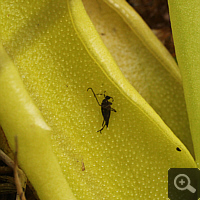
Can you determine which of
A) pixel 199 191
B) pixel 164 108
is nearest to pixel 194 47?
pixel 164 108

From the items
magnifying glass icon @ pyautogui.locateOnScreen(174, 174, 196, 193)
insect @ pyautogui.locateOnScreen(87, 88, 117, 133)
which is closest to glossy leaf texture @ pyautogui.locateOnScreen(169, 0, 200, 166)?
magnifying glass icon @ pyautogui.locateOnScreen(174, 174, 196, 193)

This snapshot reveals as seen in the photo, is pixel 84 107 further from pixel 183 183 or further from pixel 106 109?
pixel 183 183

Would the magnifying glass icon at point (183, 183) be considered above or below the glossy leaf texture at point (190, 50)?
below

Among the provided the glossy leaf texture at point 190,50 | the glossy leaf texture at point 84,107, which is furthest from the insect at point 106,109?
the glossy leaf texture at point 190,50

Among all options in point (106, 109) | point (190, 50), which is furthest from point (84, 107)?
point (190, 50)

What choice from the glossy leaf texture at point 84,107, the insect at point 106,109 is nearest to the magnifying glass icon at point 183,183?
the glossy leaf texture at point 84,107

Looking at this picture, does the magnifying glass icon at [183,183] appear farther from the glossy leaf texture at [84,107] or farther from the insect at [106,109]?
the insect at [106,109]
